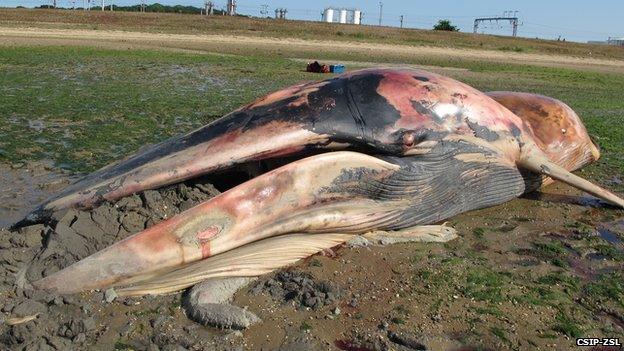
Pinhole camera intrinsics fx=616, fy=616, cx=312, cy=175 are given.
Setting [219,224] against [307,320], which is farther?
[219,224]

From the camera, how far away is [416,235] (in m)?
5.46

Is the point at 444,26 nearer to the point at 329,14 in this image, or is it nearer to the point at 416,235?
the point at 329,14

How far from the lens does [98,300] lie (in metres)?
4.09

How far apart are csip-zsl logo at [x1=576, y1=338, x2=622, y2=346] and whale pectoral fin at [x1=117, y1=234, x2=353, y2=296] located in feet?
6.47

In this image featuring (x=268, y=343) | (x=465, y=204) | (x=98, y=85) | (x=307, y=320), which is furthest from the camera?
(x=98, y=85)

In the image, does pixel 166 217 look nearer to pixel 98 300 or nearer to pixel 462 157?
pixel 98 300

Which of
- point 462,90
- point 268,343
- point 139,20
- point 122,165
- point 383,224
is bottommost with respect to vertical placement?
point 268,343

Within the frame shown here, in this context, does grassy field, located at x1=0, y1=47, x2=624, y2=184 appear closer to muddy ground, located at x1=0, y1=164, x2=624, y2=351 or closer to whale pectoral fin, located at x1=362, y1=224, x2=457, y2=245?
muddy ground, located at x1=0, y1=164, x2=624, y2=351

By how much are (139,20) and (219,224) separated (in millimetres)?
52702

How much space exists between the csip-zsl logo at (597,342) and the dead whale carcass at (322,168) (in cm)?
185

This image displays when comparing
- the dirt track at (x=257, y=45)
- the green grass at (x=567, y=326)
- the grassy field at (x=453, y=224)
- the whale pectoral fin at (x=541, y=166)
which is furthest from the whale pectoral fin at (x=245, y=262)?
the dirt track at (x=257, y=45)

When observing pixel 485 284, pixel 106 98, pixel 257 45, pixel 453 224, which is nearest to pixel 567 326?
pixel 485 284

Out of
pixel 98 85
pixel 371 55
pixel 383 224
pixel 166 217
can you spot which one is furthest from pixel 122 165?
pixel 371 55

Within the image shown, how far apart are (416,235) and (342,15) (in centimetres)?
8560
